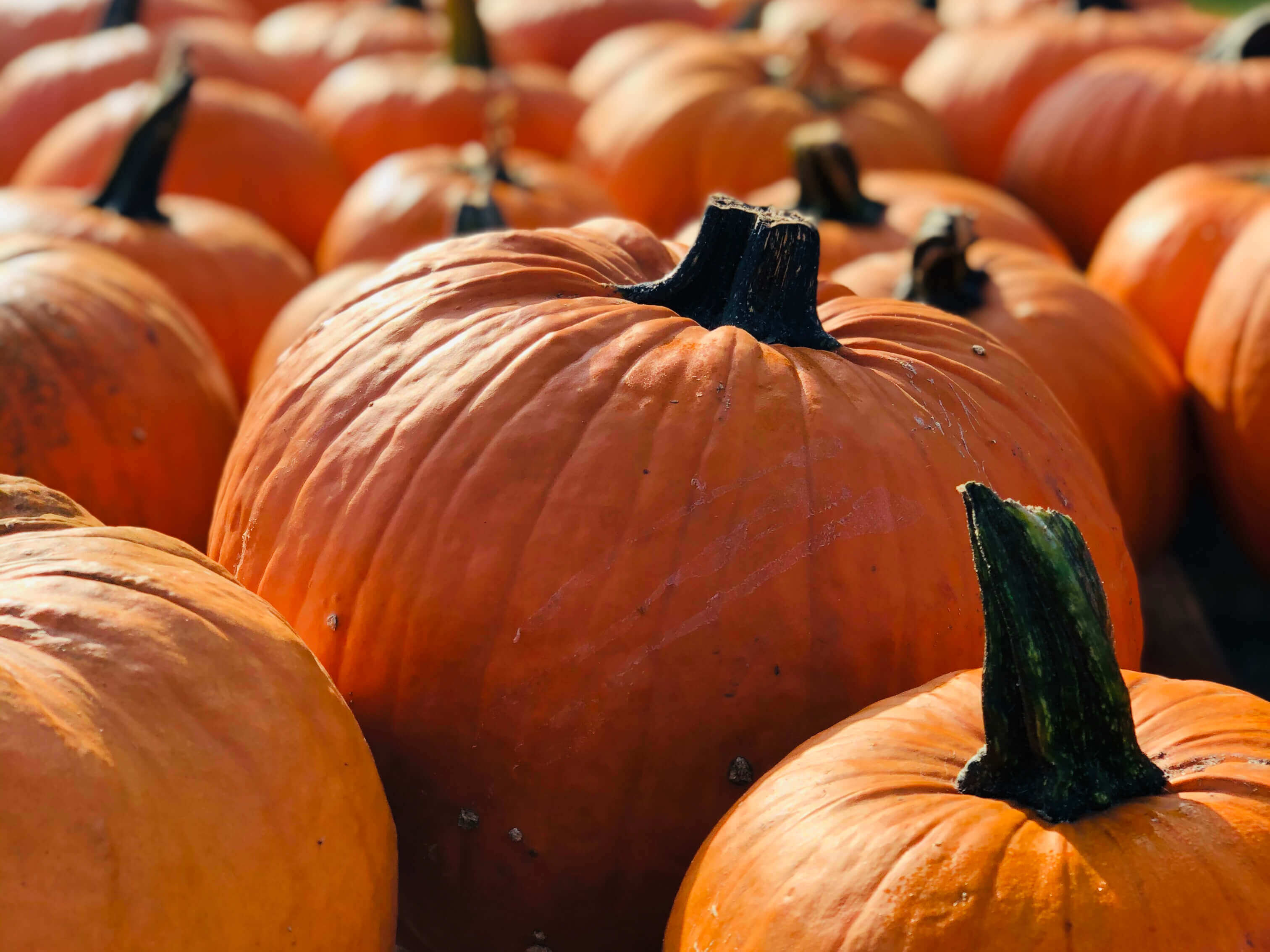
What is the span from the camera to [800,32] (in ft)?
18.7

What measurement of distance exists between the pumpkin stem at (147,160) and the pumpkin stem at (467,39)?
1.85 metres

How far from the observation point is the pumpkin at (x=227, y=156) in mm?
4457

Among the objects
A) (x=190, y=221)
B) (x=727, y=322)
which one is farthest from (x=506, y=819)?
(x=190, y=221)

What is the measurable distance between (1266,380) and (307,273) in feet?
8.45

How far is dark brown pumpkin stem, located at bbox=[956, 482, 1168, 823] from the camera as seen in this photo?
1.39 meters

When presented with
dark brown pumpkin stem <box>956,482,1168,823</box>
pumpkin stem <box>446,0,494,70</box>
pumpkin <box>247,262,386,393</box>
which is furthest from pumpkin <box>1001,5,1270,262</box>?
dark brown pumpkin stem <box>956,482,1168,823</box>

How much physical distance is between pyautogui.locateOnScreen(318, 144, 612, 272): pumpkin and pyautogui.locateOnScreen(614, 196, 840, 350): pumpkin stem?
6.17 feet

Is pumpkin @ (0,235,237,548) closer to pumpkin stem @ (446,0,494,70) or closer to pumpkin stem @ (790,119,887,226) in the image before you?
pumpkin stem @ (790,119,887,226)

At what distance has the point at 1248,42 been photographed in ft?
14.4

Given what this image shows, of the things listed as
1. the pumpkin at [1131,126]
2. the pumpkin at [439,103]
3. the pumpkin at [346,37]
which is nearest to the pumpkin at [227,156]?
the pumpkin at [439,103]

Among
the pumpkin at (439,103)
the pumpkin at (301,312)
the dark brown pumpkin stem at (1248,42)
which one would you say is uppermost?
the dark brown pumpkin stem at (1248,42)

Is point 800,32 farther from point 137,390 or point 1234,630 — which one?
point 137,390

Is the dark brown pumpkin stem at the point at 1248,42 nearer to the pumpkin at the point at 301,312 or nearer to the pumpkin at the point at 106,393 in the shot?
the pumpkin at the point at 301,312

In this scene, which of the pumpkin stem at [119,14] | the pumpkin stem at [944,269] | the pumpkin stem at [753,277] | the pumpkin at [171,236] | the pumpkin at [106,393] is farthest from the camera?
the pumpkin stem at [119,14]
